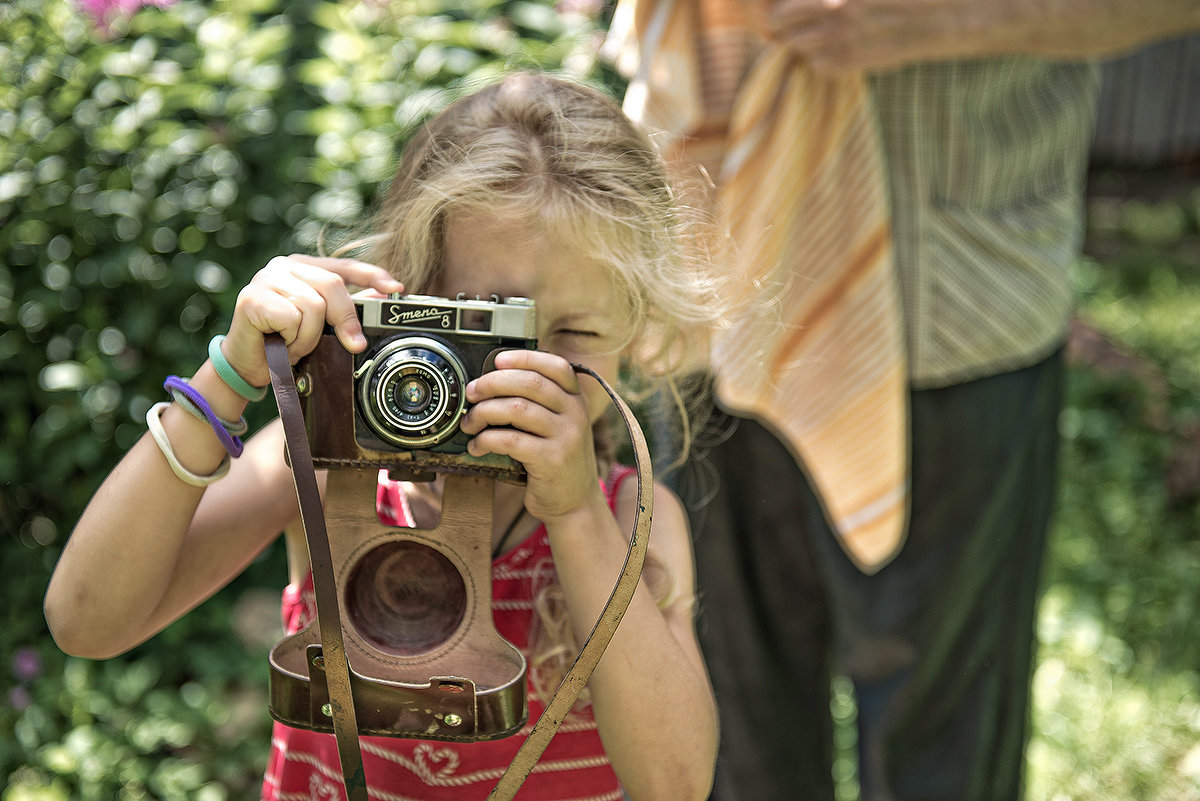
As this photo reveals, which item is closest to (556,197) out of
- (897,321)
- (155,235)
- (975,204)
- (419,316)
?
(419,316)

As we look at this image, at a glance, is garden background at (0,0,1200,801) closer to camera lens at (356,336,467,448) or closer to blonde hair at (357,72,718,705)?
blonde hair at (357,72,718,705)

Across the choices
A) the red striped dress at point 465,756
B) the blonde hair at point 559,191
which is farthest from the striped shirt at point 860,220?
the red striped dress at point 465,756

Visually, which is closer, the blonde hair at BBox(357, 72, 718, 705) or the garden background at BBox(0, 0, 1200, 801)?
the blonde hair at BBox(357, 72, 718, 705)

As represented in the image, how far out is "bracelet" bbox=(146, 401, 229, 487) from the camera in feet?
3.97

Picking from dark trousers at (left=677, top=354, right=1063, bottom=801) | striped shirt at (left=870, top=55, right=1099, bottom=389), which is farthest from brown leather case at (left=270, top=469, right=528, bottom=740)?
striped shirt at (left=870, top=55, right=1099, bottom=389)

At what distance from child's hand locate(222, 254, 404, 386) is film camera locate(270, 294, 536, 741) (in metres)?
0.02

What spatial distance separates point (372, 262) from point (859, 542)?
2.89 feet

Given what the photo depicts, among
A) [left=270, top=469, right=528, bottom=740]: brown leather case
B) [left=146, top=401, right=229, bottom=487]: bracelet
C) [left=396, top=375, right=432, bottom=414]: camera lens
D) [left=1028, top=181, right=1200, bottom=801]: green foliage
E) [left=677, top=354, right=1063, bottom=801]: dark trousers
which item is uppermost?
[left=396, top=375, right=432, bottom=414]: camera lens

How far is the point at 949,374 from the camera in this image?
1.84 m

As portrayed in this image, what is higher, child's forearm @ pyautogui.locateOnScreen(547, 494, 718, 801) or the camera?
the camera

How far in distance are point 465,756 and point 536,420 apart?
18.8 inches

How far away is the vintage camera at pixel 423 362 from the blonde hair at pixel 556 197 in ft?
0.67

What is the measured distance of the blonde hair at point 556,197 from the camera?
135 centimetres

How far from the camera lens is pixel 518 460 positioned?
118cm
